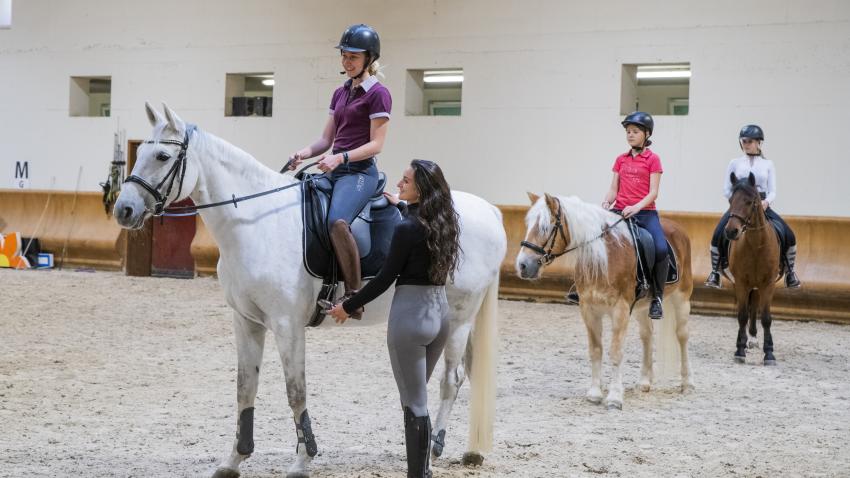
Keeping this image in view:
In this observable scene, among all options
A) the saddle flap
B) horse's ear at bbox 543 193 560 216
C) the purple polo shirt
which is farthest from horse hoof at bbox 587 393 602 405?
the purple polo shirt

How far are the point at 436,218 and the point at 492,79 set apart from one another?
431 inches

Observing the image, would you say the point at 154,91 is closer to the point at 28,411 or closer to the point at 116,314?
the point at 116,314

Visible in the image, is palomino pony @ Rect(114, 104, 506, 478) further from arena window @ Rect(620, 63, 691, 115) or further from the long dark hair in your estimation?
arena window @ Rect(620, 63, 691, 115)

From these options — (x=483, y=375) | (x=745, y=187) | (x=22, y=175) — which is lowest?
(x=483, y=375)

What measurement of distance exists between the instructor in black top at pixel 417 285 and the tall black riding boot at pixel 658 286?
4.03 meters

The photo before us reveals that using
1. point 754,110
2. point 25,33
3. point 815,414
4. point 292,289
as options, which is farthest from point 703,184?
point 25,33

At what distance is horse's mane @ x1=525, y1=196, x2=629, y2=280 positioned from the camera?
8.37m

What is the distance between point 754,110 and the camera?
13750 mm

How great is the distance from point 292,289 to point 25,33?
15.8 m

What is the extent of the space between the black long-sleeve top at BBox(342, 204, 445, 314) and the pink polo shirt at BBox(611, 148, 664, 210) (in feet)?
13.6

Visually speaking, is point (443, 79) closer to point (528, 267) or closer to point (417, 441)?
point (528, 267)

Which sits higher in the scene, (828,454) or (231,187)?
(231,187)

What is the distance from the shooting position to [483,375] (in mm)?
6215

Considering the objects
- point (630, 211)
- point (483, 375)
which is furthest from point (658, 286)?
point (483, 375)
